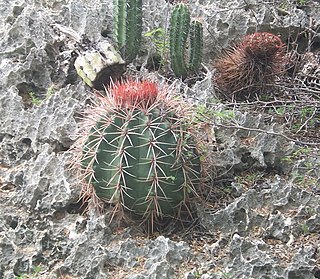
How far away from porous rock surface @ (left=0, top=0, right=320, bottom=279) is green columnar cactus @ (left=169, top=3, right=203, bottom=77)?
23cm

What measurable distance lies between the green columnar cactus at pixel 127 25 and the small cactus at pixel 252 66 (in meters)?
0.63

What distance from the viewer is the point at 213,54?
4.50 meters

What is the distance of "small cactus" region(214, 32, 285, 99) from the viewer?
3768 mm

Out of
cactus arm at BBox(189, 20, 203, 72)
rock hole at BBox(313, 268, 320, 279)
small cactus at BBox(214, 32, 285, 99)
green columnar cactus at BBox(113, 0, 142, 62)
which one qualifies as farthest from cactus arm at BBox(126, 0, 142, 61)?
rock hole at BBox(313, 268, 320, 279)

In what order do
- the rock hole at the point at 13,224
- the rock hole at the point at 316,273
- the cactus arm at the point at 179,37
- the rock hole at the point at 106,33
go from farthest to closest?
the rock hole at the point at 106,33, the cactus arm at the point at 179,37, the rock hole at the point at 13,224, the rock hole at the point at 316,273

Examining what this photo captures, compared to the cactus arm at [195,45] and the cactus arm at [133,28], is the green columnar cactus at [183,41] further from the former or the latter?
the cactus arm at [133,28]

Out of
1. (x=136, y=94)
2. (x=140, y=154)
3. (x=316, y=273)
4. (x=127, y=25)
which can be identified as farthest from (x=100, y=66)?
→ (x=316, y=273)

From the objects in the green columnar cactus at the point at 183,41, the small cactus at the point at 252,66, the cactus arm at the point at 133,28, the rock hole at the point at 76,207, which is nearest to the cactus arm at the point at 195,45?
the green columnar cactus at the point at 183,41

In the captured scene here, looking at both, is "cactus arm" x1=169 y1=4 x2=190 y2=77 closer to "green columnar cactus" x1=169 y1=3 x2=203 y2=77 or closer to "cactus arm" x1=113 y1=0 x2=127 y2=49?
"green columnar cactus" x1=169 y1=3 x2=203 y2=77

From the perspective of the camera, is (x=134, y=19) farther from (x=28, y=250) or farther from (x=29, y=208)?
(x=28, y=250)

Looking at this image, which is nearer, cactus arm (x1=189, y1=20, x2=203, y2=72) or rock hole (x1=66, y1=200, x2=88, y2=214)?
rock hole (x1=66, y1=200, x2=88, y2=214)

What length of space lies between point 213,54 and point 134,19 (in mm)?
651

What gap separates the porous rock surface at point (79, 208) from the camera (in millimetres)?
2699

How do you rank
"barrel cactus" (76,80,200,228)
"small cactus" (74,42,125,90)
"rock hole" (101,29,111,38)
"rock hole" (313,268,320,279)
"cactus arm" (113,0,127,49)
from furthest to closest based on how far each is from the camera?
"rock hole" (101,29,111,38) → "cactus arm" (113,0,127,49) → "small cactus" (74,42,125,90) → "barrel cactus" (76,80,200,228) → "rock hole" (313,268,320,279)
